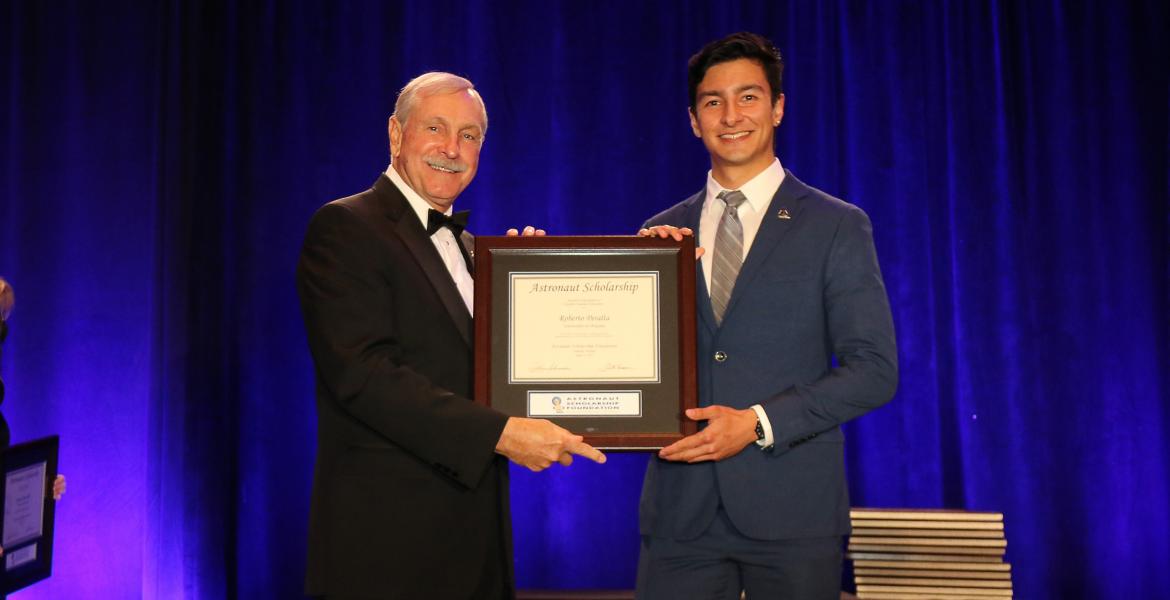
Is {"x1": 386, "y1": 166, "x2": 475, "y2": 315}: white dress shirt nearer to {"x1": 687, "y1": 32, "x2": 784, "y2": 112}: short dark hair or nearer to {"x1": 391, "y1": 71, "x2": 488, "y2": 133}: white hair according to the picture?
{"x1": 391, "y1": 71, "x2": 488, "y2": 133}: white hair

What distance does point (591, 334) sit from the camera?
7.07ft

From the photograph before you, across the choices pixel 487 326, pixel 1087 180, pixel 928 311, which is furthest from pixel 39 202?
pixel 1087 180

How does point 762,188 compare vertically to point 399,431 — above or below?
above

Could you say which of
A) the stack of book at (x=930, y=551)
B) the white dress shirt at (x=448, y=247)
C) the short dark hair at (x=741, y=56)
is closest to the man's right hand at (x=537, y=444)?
the white dress shirt at (x=448, y=247)

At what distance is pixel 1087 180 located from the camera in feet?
14.9

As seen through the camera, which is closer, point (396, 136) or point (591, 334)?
point (591, 334)

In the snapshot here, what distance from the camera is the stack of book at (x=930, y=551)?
3.99m

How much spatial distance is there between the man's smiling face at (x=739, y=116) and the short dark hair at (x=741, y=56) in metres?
0.01

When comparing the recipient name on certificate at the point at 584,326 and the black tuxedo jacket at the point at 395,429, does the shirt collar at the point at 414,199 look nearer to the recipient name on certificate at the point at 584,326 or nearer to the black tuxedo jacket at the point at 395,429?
the black tuxedo jacket at the point at 395,429

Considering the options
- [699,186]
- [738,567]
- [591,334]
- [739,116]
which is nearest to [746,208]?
[739,116]

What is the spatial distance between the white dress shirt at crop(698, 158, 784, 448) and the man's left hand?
31cm

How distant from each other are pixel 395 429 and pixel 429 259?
1.21 feet

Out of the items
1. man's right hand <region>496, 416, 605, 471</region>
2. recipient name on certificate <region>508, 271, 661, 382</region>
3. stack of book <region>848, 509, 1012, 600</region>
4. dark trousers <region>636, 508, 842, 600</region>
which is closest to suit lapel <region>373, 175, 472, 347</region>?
recipient name on certificate <region>508, 271, 661, 382</region>

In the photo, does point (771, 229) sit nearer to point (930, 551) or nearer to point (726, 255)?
point (726, 255)
